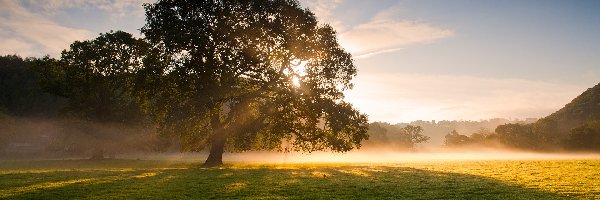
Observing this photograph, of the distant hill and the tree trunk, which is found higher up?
the distant hill

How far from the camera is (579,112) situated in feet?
364

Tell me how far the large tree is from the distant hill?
87.4 meters

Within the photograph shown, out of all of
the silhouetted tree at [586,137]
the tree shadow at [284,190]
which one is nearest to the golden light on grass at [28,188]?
the tree shadow at [284,190]

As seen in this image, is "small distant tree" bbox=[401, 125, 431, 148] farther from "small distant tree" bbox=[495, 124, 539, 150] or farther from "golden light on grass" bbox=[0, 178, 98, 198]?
"golden light on grass" bbox=[0, 178, 98, 198]

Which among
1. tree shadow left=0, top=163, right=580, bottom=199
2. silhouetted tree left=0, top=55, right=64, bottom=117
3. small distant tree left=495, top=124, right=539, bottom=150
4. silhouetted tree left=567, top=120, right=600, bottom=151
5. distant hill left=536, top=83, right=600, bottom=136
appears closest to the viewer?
tree shadow left=0, top=163, right=580, bottom=199

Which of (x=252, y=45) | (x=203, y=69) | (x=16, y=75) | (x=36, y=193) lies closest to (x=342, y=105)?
(x=252, y=45)

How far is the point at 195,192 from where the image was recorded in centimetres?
1873

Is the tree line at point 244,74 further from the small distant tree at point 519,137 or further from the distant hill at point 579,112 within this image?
the distant hill at point 579,112

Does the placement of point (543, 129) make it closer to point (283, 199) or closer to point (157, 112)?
point (157, 112)

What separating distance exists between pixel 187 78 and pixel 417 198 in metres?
27.2

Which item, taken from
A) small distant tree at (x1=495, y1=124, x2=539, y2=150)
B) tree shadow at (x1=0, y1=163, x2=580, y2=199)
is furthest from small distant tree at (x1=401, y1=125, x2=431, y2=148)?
tree shadow at (x1=0, y1=163, x2=580, y2=199)

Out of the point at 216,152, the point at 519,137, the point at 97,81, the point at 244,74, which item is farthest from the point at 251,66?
the point at 519,137

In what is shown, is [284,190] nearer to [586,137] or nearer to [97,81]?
[97,81]

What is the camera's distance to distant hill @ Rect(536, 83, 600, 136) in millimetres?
106250
